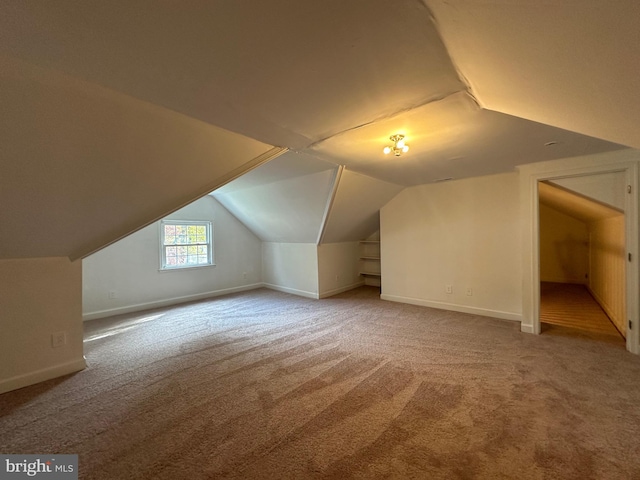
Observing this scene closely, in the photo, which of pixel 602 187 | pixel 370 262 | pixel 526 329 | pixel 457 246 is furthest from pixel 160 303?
pixel 602 187

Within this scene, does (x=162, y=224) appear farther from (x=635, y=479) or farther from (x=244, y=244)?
(x=635, y=479)

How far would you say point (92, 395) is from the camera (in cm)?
221

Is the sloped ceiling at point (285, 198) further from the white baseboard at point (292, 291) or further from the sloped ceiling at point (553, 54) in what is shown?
the sloped ceiling at point (553, 54)

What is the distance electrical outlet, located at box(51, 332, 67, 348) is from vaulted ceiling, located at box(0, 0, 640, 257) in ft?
2.62

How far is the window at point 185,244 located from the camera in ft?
16.5

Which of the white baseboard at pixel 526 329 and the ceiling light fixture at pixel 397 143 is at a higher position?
the ceiling light fixture at pixel 397 143

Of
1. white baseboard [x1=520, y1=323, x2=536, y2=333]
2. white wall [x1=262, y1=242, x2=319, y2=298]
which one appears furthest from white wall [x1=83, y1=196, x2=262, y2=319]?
white baseboard [x1=520, y1=323, x2=536, y2=333]

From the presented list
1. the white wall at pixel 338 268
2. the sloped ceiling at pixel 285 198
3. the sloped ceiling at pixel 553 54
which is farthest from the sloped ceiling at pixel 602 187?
the white wall at pixel 338 268

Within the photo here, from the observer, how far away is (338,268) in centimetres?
591

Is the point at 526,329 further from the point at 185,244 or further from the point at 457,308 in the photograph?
the point at 185,244

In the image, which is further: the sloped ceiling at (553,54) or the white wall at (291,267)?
the white wall at (291,267)

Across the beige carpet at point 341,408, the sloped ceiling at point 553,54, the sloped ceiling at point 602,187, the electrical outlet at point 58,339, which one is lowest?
the beige carpet at point 341,408

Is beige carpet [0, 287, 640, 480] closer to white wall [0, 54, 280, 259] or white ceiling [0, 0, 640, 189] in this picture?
white wall [0, 54, 280, 259]

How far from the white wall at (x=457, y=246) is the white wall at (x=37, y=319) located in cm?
452
